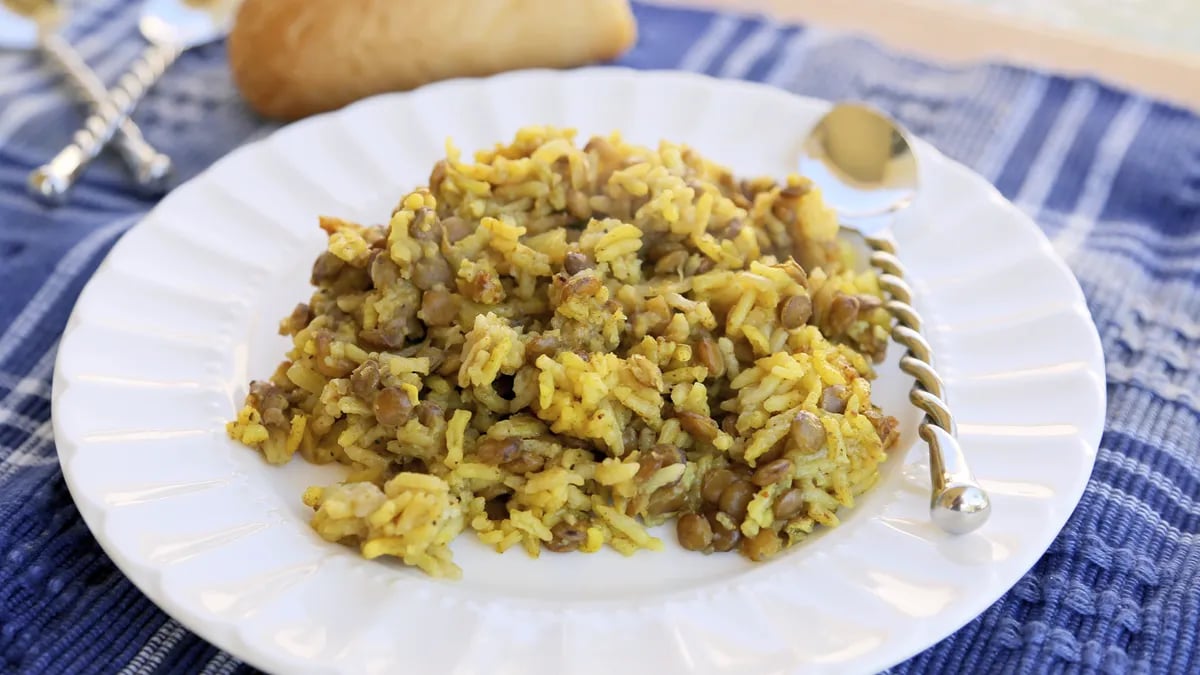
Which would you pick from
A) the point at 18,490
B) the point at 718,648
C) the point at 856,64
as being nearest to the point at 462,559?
the point at 718,648

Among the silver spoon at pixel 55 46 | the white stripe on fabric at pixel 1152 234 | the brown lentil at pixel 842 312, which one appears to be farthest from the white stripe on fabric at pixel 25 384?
the white stripe on fabric at pixel 1152 234

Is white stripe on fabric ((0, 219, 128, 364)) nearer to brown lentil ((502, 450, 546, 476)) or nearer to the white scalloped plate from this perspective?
the white scalloped plate

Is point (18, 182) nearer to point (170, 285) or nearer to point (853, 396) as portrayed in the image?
point (170, 285)

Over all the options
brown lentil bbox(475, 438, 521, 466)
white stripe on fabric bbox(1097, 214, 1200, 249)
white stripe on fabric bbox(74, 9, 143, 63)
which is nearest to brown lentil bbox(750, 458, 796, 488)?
brown lentil bbox(475, 438, 521, 466)

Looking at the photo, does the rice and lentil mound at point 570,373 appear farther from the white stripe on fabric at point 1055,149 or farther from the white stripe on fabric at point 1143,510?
the white stripe on fabric at point 1055,149

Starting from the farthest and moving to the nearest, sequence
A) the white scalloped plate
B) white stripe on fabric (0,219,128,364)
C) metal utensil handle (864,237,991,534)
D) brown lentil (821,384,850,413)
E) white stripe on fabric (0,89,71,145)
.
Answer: white stripe on fabric (0,89,71,145) < white stripe on fabric (0,219,128,364) < brown lentil (821,384,850,413) < metal utensil handle (864,237,991,534) < the white scalloped plate

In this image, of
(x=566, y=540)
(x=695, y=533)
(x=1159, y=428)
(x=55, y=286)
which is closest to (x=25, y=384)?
(x=55, y=286)
